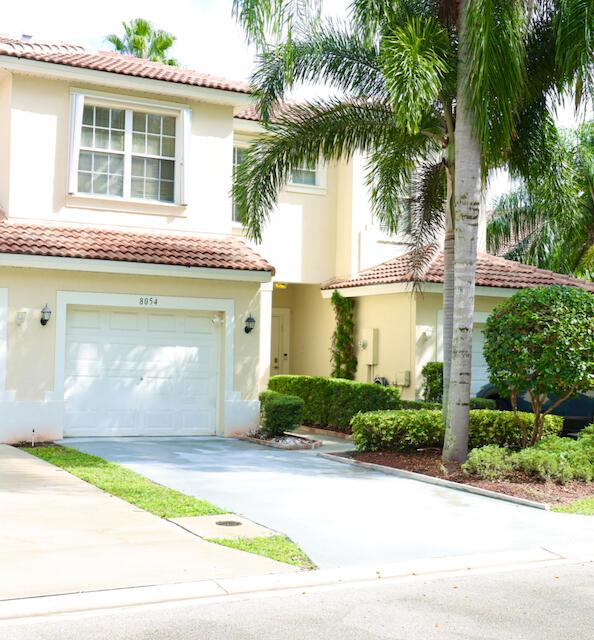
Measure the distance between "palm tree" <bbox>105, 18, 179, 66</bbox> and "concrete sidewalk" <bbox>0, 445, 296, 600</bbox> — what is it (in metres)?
23.7

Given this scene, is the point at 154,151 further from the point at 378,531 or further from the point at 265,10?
the point at 378,531

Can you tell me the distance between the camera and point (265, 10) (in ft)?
38.8

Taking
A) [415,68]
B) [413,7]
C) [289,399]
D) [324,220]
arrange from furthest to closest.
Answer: [324,220]
[289,399]
[413,7]
[415,68]

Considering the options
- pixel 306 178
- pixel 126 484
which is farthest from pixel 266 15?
pixel 306 178

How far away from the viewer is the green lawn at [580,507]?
33.9 feet

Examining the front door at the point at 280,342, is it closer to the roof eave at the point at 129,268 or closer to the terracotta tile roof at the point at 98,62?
the roof eave at the point at 129,268

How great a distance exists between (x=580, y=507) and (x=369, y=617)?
16.2 feet

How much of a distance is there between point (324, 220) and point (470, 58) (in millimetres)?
9954

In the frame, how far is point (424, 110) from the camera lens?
43.5ft

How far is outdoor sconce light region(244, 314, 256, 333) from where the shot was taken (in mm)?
17375

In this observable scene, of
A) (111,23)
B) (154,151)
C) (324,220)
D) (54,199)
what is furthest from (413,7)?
(111,23)

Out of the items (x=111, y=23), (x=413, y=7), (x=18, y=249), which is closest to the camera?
(x=413, y=7)

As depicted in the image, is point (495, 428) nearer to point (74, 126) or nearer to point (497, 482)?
point (497, 482)

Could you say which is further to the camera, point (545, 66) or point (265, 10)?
A: point (545, 66)
